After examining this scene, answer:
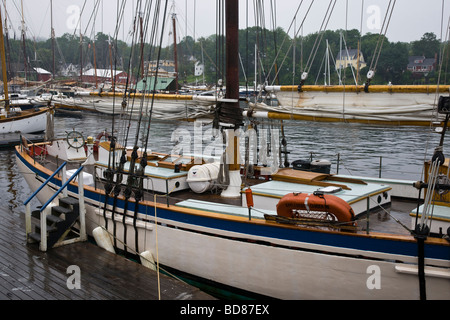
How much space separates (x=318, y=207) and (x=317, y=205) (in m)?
0.05

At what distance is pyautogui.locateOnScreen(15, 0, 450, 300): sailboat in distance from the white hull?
23 mm

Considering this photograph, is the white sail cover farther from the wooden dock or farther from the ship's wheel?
the ship's wheel

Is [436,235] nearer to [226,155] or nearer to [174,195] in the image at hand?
[226,155]

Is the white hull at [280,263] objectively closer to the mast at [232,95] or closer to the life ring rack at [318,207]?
the life ring rack at [318,207]

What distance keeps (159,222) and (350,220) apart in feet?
16.8

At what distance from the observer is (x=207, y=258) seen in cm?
1099

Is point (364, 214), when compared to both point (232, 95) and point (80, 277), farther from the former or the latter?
point (80, 277)

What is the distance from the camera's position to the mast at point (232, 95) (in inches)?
498

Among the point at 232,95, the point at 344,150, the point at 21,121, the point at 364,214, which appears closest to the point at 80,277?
the point at 232,95

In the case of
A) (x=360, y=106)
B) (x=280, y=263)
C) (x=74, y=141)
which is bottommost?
(x=280, y=263)

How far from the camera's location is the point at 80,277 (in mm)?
10781

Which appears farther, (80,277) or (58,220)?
(58,220)

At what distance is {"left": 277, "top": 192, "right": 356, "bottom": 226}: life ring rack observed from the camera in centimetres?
912
